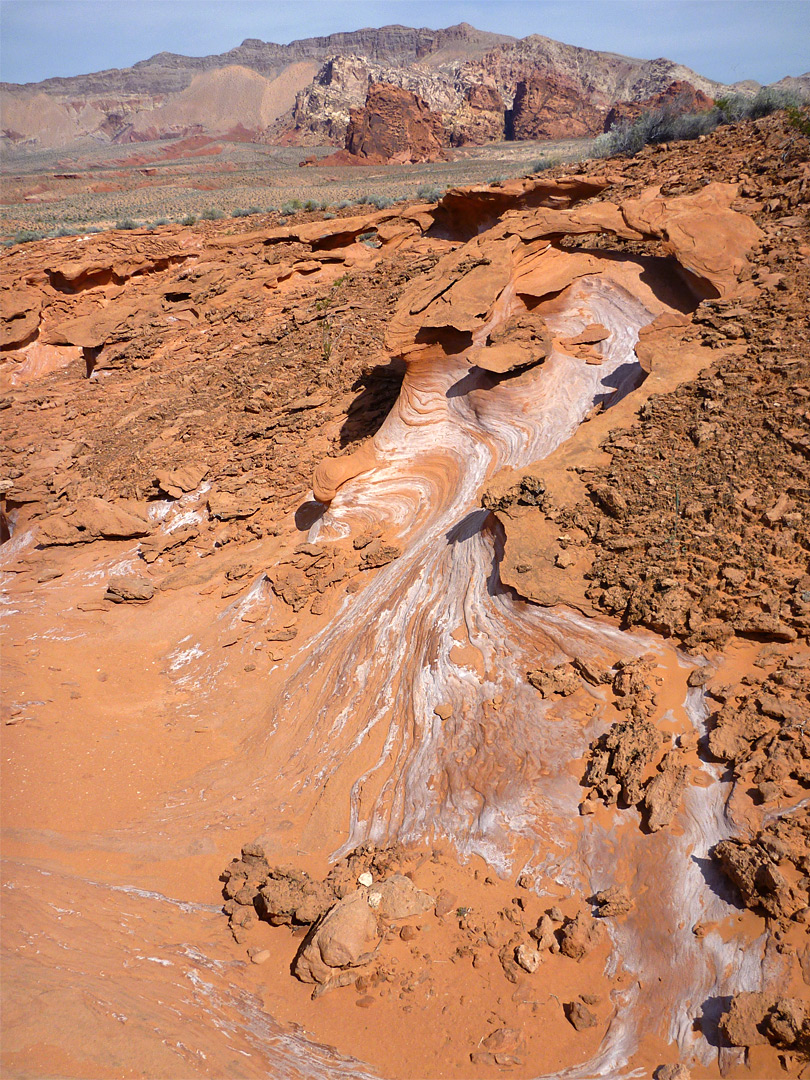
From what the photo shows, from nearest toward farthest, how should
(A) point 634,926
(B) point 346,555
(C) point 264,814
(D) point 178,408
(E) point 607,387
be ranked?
(A) point 634,926 < (C) point 264,814 < (E) point 607,387 < (B) point 346,555 < (D) point 178,408

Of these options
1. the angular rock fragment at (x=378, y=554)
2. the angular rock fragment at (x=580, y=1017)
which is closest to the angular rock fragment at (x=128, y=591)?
the angular rock fragment at (x=378, y=554)

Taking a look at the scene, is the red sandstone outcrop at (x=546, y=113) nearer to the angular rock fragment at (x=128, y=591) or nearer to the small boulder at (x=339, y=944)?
the angular rock fragment at (x=128, y=591)

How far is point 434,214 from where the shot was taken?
1171cm

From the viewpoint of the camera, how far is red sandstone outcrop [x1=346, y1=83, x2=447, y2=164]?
51.5 m

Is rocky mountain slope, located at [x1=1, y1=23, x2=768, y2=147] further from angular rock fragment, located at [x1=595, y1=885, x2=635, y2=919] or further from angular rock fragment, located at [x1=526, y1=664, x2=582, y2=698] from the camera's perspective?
angular rock fragment, located at [x1=595, y1=885, x2=635, y2=919]

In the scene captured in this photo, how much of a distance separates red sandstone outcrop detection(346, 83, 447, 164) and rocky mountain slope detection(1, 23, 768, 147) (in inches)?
492

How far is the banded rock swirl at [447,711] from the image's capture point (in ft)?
8.90

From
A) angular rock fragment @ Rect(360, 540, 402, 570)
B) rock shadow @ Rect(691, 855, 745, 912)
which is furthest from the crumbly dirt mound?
angular rock fragment @ Rect(360, 540, 402, 570)

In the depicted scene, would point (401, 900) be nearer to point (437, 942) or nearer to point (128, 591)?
point (437, 942)

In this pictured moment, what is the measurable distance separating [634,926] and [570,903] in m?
0.33

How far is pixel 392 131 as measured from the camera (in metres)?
51.5

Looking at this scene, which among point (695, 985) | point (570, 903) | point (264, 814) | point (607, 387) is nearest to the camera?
point (695, 985)

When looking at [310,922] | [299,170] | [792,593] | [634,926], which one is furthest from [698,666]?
[299,170]

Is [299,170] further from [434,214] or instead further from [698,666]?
[698,666]
